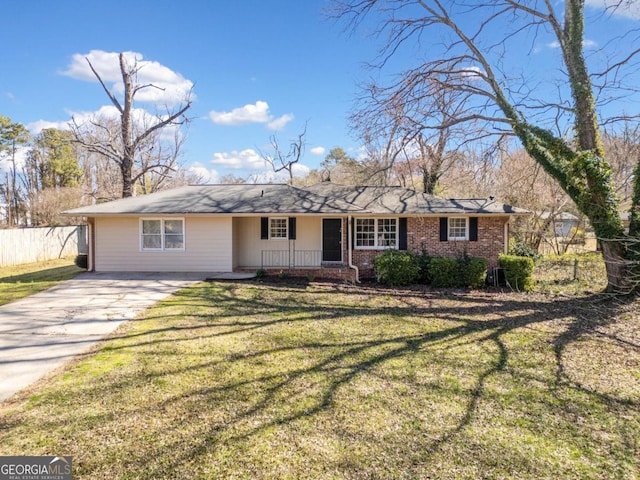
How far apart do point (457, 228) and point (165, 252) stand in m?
10.7

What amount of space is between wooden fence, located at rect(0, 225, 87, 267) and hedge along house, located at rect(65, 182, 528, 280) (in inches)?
159

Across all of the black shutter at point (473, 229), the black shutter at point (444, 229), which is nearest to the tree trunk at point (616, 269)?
the black shutter at point (473, 229)

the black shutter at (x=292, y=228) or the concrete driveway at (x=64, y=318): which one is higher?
the black shutter at (x=292, y=228)

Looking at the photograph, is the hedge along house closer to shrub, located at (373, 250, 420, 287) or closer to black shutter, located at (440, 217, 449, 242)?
black shutter, located at (440, 217, 449, 242)

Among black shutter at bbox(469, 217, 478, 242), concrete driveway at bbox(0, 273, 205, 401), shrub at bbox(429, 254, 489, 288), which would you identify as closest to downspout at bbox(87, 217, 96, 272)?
concrete driveway at bbox(0, 273, 205, 401)

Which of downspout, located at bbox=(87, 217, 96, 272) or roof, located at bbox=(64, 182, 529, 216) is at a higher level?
roof, located at bbox=(64, 182, 529, 216)

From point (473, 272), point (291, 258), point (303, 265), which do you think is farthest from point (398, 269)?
point (291, 258)

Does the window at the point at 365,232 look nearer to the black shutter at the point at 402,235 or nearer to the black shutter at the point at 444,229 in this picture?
the black shutter at the point at 402,235

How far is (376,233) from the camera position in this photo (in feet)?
42.5

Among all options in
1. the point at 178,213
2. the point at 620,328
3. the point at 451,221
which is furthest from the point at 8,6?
the point at 620,328

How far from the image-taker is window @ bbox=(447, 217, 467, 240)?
12.6 metres

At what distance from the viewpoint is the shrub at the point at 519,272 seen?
36.7 ft

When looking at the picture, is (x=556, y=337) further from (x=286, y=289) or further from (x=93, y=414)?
(x=93, y=414)

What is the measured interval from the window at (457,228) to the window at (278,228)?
6150 millimetres
